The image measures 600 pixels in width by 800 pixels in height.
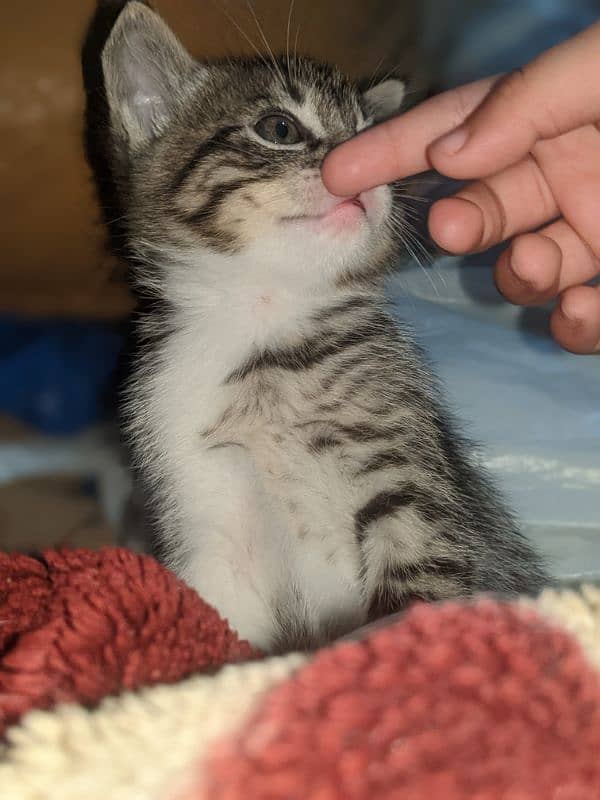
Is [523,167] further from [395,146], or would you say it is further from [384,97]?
[384,97]

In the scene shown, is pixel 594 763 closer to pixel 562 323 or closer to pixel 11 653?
pixel 11 653

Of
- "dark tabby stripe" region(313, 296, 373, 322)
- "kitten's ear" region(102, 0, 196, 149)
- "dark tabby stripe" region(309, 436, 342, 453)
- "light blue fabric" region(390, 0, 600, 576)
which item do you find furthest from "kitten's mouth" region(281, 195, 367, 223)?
"light blue fabric" region(390, 0, 600, 576)

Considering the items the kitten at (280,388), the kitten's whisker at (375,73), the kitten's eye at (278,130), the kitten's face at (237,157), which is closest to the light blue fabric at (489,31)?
the kitten's whisker at (375,73)

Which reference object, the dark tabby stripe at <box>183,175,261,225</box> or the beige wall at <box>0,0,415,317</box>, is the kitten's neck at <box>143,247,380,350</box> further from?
the beige wall at <box>0,0,415,317</box>

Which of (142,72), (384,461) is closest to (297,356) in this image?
(384,461)

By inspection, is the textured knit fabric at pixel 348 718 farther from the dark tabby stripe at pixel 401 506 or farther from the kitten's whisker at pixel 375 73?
the kitten's whisker at pixel 375 73

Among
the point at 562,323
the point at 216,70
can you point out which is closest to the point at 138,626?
the point at 562,323
